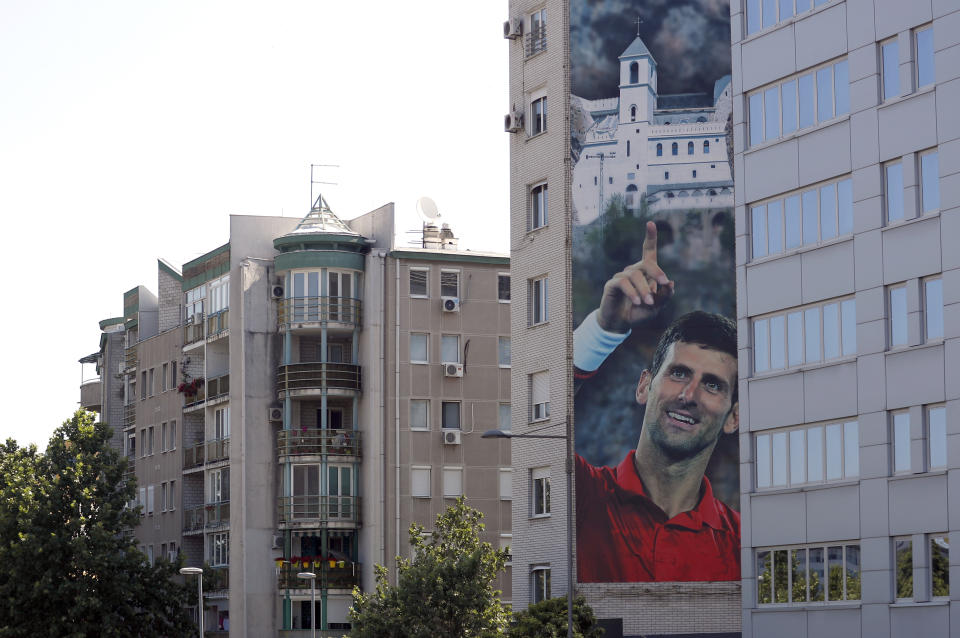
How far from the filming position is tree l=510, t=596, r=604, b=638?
4425 cm

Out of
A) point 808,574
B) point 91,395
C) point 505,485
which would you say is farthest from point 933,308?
point 91,395

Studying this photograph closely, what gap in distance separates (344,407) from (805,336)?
33.9m

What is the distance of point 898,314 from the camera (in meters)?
38.8

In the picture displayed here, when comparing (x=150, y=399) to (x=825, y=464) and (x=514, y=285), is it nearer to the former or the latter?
(x=514, y=285)

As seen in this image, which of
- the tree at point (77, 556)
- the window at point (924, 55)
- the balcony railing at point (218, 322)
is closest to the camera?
the window at point (924, 55)

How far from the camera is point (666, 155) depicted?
56344 mm

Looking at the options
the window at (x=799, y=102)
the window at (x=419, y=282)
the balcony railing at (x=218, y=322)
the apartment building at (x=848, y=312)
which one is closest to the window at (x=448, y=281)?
the window at (x=419, y=282)

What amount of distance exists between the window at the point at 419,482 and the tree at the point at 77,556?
1040cm

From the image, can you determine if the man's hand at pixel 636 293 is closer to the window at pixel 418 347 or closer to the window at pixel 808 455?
the window at pixel 808 455

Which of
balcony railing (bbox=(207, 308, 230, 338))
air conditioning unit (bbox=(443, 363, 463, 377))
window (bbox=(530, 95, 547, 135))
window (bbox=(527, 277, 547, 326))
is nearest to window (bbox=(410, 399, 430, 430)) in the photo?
air conditioning unit (bbox=(443, 363, 463, 377))

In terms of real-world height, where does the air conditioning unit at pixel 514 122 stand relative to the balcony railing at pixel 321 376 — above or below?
above

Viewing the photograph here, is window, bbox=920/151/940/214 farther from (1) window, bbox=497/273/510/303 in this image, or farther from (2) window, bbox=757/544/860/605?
(1) window, bbox=497/273/510/303

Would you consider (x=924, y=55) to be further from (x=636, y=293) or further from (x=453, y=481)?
(x=453, y=481)

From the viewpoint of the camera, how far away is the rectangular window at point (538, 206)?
189 feet
